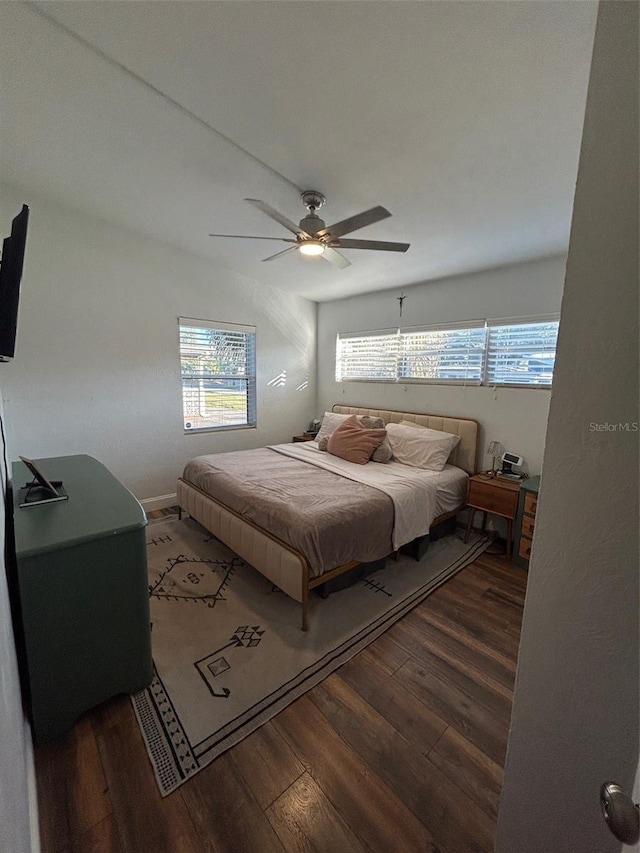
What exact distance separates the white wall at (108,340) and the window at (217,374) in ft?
0.38

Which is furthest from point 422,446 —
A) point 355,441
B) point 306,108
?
point 306,108

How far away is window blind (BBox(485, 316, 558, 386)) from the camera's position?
295cm

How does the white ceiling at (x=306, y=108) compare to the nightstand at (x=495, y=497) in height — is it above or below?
above

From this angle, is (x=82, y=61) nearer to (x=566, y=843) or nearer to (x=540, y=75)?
(x=540, y=75)

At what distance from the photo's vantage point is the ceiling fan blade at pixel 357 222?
1.78 meters

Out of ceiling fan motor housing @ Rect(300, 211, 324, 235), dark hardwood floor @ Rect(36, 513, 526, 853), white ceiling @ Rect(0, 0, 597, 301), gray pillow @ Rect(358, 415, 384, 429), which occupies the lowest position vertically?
dark hardwood floor @ Rect(36, 513, 526, 853)

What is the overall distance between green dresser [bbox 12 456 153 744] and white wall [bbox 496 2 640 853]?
142cm

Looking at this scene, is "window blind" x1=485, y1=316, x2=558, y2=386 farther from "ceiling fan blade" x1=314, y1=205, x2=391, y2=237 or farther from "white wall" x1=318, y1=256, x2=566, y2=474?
"ceiling fan blade" x1=314, y1=205, x2=391, y2=237

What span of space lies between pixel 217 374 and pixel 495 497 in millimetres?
3248

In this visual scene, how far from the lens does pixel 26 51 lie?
140 cm

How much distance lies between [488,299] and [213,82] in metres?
2.85

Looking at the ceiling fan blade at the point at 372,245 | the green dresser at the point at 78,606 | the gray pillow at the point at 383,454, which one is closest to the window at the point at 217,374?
the gray pillow at the point at 383,454

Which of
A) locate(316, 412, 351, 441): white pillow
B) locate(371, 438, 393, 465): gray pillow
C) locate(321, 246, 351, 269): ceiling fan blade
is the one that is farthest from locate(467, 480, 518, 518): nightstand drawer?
locate(321, 246, 351, 269): ceiling fan blade

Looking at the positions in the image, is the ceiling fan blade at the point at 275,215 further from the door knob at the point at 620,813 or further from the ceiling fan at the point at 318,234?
the door knob at the point at 620,813
